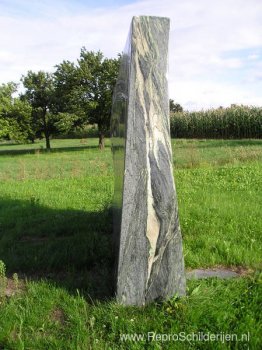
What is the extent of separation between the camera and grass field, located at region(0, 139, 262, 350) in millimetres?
2912

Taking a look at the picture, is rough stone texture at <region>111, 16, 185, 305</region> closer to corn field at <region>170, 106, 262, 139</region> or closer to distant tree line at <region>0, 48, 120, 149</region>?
distant tree line at <region>0, 48, 120, 149</region>

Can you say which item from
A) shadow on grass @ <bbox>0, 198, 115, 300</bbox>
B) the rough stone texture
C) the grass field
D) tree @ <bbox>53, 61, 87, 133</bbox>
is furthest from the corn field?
the rough stone texture

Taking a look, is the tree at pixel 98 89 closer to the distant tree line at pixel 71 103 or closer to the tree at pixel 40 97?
the distant tree line at pixel 71 103

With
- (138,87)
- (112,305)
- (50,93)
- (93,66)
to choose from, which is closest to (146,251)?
(112,305)

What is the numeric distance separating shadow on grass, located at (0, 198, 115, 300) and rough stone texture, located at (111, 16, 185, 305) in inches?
18.3

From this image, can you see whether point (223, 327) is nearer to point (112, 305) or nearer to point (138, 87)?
point (112, 305)

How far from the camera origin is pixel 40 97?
36531 mm

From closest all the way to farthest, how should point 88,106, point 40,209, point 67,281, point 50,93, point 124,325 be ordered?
point 124,325 → point 67,281 → point 40,209 → point 88,106 → point 50,93

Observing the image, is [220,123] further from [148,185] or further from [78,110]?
[148,185]

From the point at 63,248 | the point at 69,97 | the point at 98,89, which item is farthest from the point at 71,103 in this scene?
the point at 63,248

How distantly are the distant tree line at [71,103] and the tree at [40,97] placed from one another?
0.31 feet

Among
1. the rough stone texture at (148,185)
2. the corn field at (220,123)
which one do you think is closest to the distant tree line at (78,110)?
the corn field at (220,123)

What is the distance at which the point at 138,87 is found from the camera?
3.11m

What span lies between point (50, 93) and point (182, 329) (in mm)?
34389
